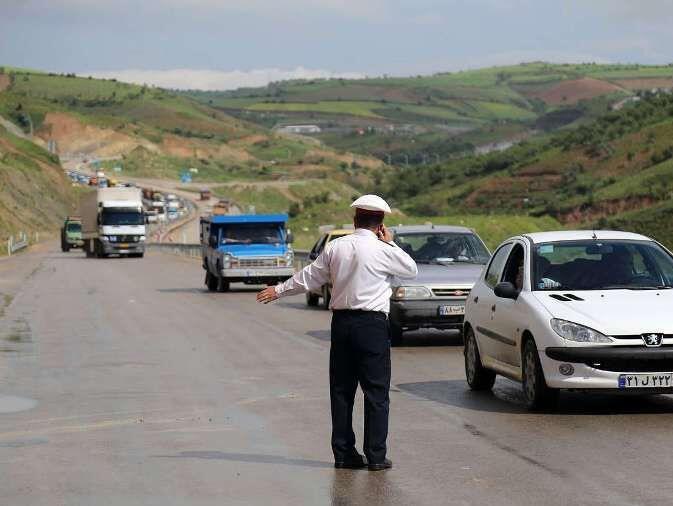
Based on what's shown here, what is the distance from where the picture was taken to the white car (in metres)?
12.6

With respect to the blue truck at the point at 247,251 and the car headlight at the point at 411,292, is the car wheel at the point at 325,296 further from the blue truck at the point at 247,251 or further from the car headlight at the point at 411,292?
the car headlight at the point at 411,292

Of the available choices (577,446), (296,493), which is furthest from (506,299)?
(296,493)

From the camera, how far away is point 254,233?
39.3 m

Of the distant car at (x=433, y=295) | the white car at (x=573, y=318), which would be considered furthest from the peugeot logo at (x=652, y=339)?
the distant car at (x=433, y=295)

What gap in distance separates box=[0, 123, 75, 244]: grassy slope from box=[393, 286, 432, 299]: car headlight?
272 ft

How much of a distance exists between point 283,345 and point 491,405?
769 centimetres

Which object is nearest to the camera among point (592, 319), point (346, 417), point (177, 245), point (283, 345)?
point (346, 417)

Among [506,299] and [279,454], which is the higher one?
[506,299]

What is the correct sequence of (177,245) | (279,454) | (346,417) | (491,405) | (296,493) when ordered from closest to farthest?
(296,493), (346,417), (279,454), (491,405), (177,245)

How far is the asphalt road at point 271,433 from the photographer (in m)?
9.27

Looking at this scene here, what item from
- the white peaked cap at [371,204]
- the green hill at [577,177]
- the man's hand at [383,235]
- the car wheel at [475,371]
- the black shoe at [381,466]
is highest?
the green hill at [577,177]

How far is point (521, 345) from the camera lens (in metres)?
13.5

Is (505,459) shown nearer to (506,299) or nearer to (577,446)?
(577,446)

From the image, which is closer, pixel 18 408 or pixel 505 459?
pixel 505 459
